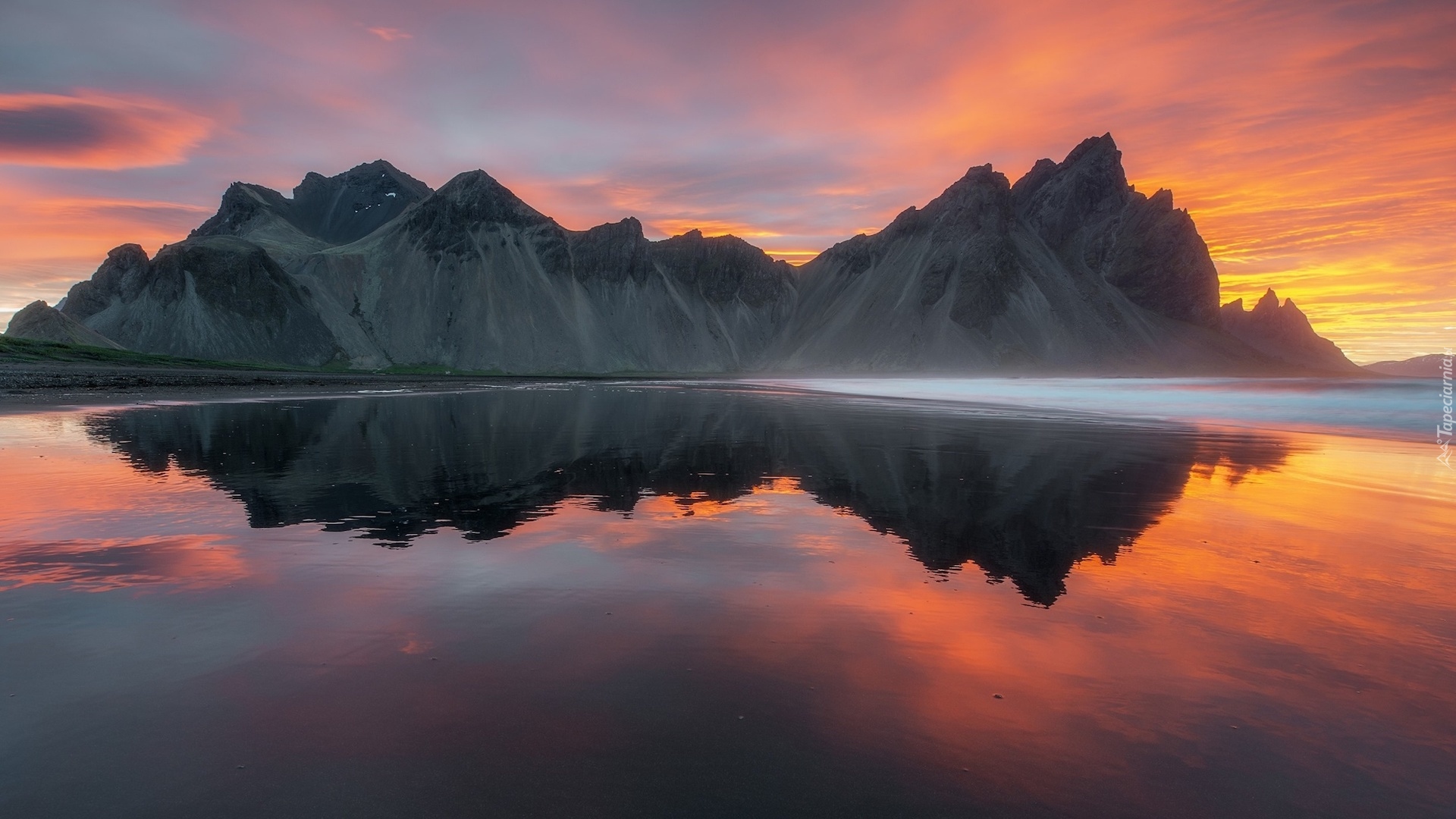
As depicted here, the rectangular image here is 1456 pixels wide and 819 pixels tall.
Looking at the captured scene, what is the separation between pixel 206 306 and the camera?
141m

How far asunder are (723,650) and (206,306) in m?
172

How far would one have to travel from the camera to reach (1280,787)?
4730mm

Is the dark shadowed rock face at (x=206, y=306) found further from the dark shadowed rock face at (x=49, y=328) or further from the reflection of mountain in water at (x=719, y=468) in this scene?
the reflection of mountain in water at (x=719, y=468)

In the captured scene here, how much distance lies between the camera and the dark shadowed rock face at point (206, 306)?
452 feet

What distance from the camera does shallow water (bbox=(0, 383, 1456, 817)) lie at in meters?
4.70

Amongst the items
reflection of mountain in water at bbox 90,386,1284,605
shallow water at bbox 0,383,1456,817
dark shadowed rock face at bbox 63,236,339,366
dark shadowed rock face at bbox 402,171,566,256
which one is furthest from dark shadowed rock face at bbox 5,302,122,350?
shallow water at bbox 0,383,1456,817

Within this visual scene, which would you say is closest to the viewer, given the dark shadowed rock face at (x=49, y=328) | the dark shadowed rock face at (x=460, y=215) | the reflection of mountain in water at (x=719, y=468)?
the reflection of mountain in water at (x=719, y=468)

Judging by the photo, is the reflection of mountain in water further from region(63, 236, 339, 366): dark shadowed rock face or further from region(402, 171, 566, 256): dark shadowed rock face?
region(402, 171, 566, 256): dark shadowed rock face

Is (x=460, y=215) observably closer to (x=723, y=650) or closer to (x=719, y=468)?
(x=719, y=468)

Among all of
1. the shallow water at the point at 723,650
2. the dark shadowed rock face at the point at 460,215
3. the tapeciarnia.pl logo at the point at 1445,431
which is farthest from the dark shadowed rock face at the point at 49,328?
the tapeciarnia.pl logo at the point at 1445,431

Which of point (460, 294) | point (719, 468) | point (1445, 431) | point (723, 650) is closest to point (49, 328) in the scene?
point (460, 294)

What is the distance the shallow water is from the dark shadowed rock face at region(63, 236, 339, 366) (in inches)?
5861

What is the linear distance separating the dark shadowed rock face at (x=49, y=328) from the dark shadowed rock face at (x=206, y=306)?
41.1 feet

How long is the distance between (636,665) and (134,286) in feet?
627
